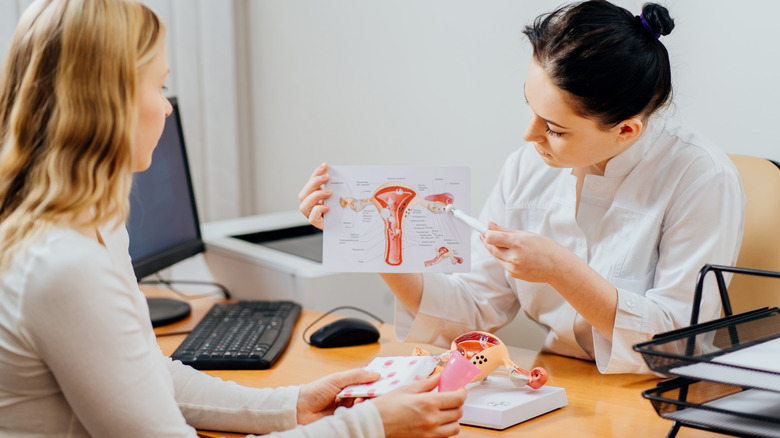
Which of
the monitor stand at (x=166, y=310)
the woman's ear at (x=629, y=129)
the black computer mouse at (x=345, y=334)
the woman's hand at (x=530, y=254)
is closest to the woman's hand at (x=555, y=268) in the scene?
the woman's hand at (x=530, y=254)

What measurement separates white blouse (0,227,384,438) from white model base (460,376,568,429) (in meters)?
0.39

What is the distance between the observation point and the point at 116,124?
818 mm

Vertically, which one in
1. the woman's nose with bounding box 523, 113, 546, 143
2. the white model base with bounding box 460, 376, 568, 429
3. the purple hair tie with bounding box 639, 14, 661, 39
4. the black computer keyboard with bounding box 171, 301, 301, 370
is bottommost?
the black computer keyboard with bounding box 171, 301, 301, 370

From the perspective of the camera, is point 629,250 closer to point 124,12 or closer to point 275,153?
point 124,12

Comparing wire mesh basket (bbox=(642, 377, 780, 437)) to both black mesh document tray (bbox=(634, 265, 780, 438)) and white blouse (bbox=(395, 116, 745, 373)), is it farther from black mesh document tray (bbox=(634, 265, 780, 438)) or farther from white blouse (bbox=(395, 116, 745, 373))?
white blouse (bbox=(395, 116, 745, 373))

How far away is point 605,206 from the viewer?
1345mm

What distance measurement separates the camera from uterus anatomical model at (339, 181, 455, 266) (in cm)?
126

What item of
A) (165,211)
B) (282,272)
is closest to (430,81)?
(282,272)

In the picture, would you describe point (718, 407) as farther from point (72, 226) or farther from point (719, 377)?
point (72, 226)

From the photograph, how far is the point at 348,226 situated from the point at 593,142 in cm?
43

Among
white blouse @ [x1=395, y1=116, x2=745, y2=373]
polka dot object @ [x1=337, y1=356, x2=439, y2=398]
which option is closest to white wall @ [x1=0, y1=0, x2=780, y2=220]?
white blouse @ [x1=395, y1=116, x2=745, y2=373]

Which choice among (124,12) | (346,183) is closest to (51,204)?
(124,12)

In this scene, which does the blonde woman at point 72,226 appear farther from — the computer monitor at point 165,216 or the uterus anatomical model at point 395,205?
the computer monitor at point 165,216

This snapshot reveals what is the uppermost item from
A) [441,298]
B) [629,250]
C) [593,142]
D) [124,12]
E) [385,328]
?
[124,12]
